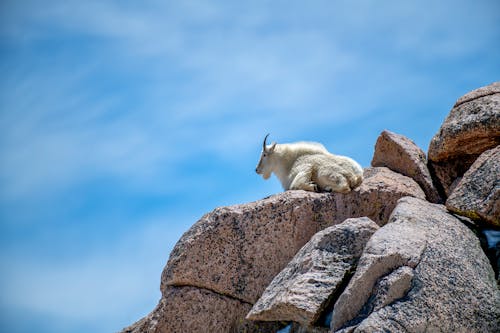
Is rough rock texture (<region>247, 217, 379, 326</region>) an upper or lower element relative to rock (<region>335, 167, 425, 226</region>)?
lower

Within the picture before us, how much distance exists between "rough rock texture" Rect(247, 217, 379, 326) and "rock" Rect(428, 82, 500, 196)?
330 centimetres

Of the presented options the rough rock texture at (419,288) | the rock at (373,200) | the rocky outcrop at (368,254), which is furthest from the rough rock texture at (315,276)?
the rock at (373,200)

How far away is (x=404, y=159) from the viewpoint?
1261 cm

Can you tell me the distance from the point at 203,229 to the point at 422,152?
5065mm

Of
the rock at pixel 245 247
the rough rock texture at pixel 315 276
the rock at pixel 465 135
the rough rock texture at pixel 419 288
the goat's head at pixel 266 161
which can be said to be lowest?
the rough rock texture at pixel 419 288

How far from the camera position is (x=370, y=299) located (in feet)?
26.0

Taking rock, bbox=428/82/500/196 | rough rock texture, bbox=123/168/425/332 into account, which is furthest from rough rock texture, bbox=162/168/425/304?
rock, bbox=428/82/500/196

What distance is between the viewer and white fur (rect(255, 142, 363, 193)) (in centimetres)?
1175

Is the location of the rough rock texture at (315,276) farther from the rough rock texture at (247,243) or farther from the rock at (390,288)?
the rough rock texture at (247,243)

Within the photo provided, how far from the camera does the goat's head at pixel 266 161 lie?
14.4 metres

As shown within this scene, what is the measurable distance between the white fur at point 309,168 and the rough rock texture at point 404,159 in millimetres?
933

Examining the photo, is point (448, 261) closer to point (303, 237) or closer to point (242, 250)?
point (303, 237)

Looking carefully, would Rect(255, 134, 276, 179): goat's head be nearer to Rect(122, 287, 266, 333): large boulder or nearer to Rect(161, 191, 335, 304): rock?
Rect(161, 191, 335, 304): rock

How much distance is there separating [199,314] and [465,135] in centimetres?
577
